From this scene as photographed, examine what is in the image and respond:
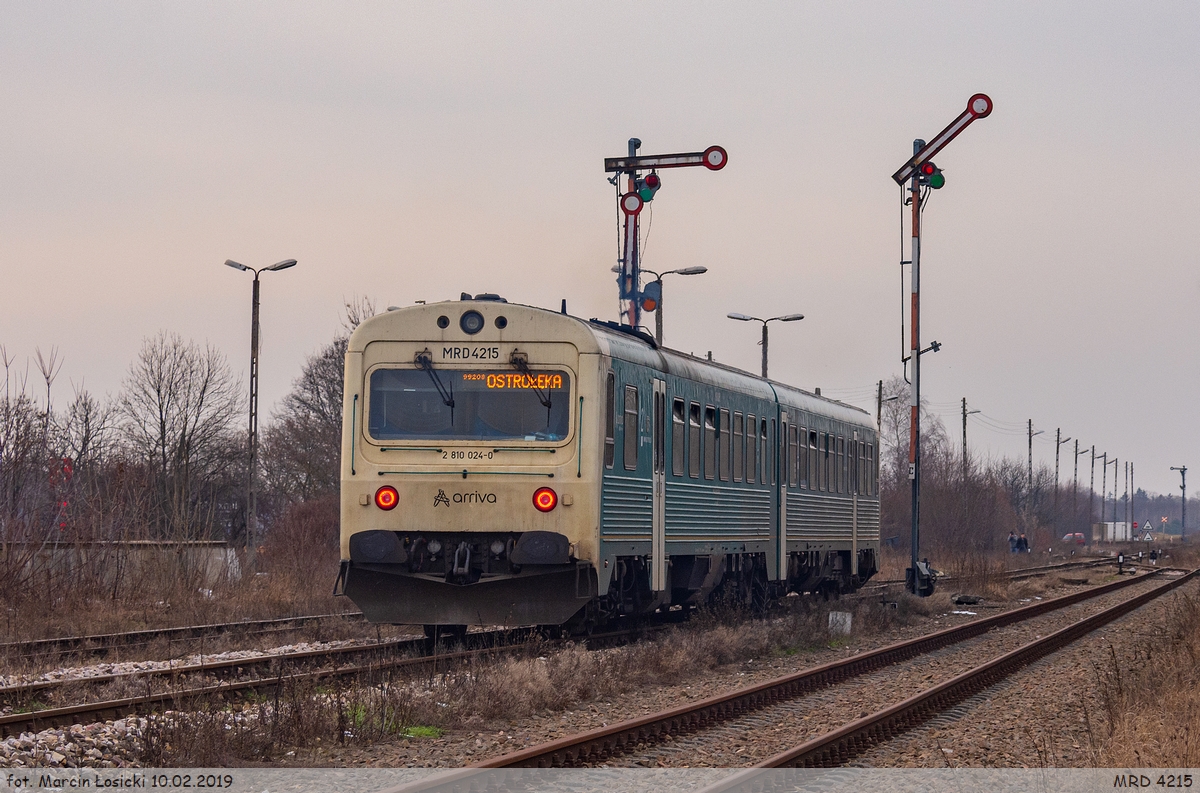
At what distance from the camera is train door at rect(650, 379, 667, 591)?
1596 centimetres

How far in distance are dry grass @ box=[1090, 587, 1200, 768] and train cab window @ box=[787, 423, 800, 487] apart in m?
5.93

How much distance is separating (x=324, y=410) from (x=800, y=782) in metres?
42.4

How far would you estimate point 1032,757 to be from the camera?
9.44m

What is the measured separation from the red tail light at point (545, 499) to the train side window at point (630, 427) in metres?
1.36

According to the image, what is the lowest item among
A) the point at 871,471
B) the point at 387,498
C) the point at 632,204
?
the point at 387,498

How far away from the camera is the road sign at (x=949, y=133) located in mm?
24469

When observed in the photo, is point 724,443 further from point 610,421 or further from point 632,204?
point 632,204

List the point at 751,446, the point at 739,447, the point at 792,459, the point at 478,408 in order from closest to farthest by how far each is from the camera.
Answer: the point at 478,408
the point at 739,447
the point at 751,446
the point at 792,459

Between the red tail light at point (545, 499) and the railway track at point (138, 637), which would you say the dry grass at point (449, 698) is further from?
the railway track at point (138, 637)

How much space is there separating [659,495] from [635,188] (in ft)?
30.7

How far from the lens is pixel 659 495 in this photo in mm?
16109

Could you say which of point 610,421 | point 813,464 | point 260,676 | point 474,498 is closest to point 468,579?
point 474,498

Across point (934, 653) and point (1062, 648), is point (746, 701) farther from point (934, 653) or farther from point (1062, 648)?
point (1062, 648)

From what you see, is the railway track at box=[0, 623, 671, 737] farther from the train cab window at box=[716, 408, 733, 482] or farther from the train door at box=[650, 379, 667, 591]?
the train cab window at box=[716, 408, 733, 482]
